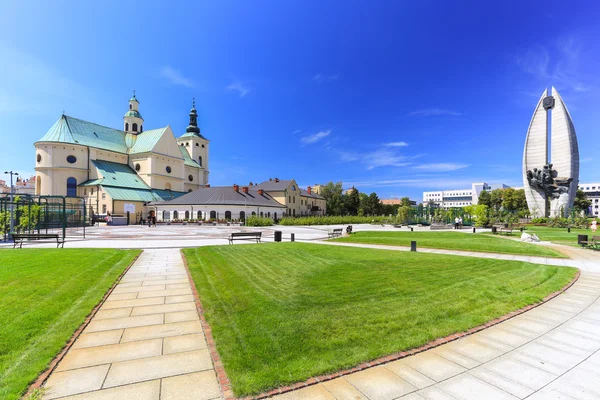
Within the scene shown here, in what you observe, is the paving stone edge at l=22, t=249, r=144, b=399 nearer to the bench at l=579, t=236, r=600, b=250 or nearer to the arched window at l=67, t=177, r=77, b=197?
the bench at l=579, t=236, r=600, b=250

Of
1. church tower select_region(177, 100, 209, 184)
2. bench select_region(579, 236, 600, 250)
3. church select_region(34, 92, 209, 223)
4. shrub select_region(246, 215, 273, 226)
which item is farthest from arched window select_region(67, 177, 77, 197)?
bench select_region(579, 236, 600, 250)

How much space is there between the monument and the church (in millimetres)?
69467

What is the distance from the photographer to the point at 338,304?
6.11m

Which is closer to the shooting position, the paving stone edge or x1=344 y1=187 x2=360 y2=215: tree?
the paving stone edge

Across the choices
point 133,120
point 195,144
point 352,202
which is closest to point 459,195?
point 352,202

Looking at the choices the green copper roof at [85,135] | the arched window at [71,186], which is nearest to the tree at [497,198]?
the green copper roof at [85,135]

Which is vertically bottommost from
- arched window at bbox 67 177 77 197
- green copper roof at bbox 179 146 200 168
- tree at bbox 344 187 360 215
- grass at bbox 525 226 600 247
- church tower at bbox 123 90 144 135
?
grass at bbox 525 226 600 247

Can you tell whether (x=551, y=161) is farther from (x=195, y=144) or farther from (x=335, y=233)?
(x=195, y=144)

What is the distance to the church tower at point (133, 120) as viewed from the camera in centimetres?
7300

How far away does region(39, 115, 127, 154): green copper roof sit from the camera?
5709 centimetres

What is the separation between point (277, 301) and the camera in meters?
6.27

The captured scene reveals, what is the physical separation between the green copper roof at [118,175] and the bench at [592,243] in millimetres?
63481

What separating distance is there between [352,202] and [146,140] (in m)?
54.1

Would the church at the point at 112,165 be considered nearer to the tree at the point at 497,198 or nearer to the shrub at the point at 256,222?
the shrub at the point at 256,222
